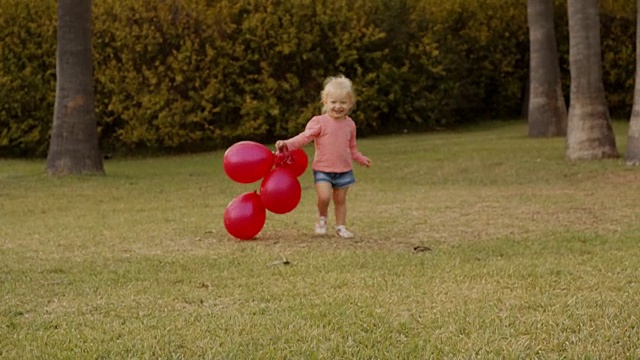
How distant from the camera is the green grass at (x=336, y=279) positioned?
12.6 ft

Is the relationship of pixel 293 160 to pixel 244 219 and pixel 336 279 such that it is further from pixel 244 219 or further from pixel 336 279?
pixel 336 279

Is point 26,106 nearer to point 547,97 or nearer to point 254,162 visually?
point 547,97

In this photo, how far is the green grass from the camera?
12.6ft

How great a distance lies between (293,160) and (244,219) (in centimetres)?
69

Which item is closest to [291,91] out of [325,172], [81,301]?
[325,172]

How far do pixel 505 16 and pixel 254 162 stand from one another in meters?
19.5

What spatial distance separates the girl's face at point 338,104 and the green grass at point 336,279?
3.34 ft

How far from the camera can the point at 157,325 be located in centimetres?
418

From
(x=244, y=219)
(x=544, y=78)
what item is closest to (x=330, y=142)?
(x=244, y=219)

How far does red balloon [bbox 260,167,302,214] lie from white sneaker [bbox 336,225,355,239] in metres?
0.46

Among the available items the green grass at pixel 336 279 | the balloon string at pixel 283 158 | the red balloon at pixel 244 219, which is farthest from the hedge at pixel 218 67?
the red balloon at pixel 244 219

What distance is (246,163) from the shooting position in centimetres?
721

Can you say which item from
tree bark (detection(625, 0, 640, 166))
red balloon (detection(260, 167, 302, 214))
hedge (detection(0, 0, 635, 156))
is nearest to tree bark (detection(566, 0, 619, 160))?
tree bark (detection(625, 0, 640, 166))

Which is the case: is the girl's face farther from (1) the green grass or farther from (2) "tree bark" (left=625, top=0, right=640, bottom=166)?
(2) "tree bark" (left=625, top=0, right=640, bottom=166)
